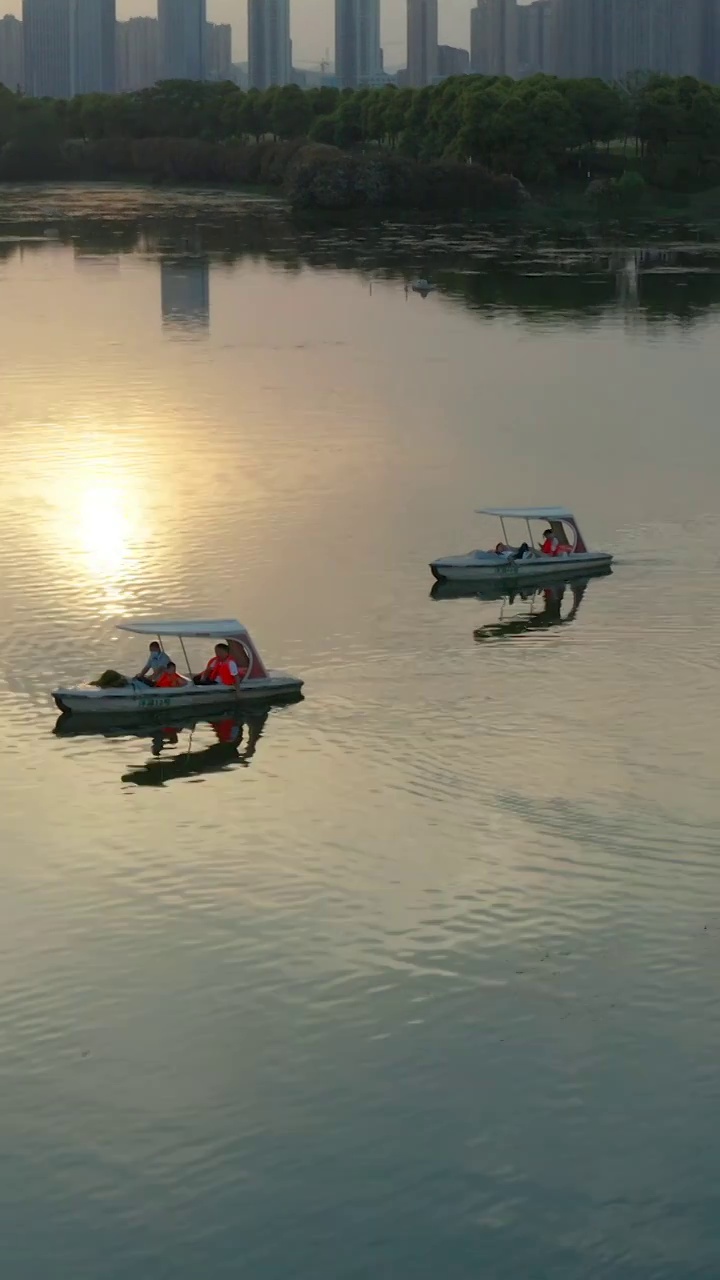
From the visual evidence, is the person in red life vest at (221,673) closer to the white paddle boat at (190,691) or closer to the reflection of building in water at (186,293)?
the white paddle boat at (190,691)

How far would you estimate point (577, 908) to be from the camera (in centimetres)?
3170

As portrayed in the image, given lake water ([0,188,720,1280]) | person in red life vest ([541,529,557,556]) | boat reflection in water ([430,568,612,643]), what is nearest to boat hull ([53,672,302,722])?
lake water ([0,188,720,1280])

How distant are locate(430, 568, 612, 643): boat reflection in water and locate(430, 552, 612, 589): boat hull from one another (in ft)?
0.63

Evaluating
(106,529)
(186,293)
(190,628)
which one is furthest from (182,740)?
(186,293)

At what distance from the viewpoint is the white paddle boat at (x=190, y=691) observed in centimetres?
4031

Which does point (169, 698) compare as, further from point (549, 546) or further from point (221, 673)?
point (549, 546)

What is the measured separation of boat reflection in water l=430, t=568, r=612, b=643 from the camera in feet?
157

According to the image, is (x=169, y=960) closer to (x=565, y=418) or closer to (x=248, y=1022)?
(x=248, y=1022)

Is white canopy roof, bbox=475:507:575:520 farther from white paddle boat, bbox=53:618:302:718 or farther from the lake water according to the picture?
white paddle boat, bbox=53:618:302:718

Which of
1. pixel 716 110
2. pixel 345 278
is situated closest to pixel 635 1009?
pixel 345 278

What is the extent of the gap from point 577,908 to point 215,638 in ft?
47.0

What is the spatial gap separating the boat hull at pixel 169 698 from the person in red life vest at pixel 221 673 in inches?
6.3

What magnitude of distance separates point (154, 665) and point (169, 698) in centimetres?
79

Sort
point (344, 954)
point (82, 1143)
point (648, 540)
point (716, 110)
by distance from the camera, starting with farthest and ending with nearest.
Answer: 1. point (716, 110)
2. point (648, 540)
3. point (344, 954)
4. point (82, 1143)
